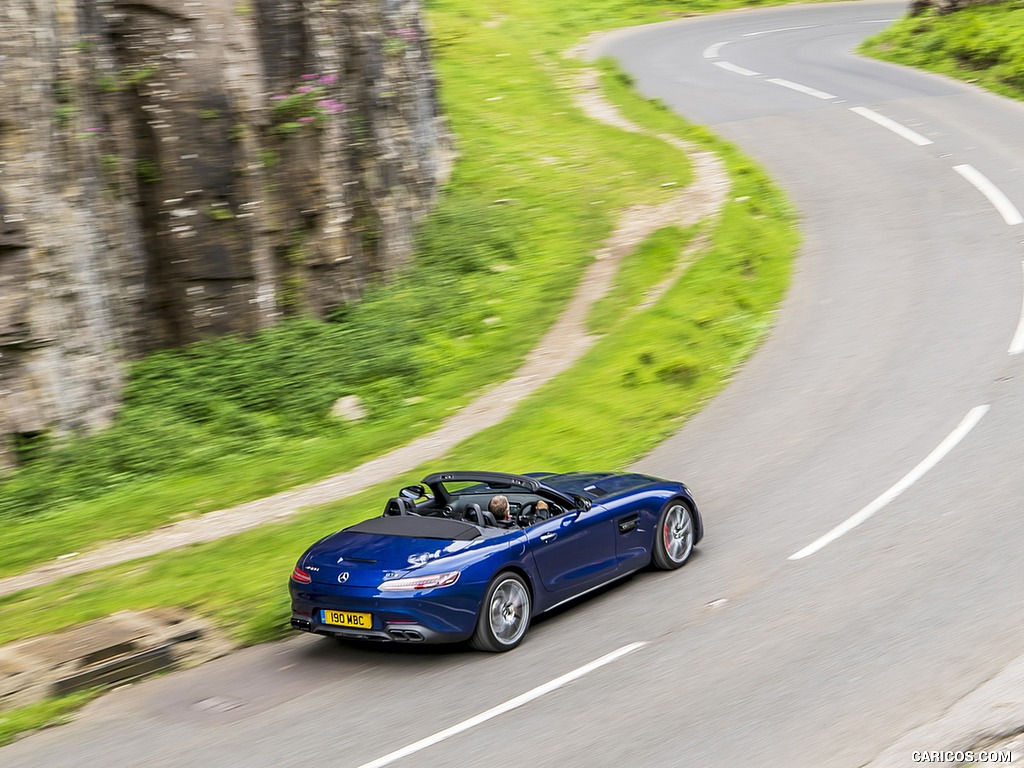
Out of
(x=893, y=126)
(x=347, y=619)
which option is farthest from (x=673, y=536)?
(x=893, y=126)

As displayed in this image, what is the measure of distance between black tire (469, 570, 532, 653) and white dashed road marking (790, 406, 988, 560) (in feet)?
8.58

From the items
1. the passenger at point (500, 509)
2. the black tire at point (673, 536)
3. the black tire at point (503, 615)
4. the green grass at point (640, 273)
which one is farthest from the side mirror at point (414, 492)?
the green grass at point (640, 273)

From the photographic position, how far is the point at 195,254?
56.3 ft

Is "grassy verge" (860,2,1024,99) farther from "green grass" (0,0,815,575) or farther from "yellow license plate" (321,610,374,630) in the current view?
"yellow license plate" (321,610,374,630)

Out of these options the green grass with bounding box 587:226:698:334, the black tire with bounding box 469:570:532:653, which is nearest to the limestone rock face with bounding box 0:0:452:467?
the green grass with bounding box 587:226:698:334

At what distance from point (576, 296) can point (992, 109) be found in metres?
14.7

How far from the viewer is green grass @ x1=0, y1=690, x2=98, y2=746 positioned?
7.88 m

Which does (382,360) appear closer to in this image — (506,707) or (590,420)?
(590,420)

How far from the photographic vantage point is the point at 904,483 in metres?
11.4

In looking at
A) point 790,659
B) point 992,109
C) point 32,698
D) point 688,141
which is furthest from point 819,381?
point 992,109

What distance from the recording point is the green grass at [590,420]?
10195mm

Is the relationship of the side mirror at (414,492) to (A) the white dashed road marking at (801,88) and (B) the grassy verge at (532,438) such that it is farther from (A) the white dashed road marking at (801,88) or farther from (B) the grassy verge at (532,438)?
(A) the white dashed road marking at (801,88)

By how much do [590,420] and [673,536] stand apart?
4618mm

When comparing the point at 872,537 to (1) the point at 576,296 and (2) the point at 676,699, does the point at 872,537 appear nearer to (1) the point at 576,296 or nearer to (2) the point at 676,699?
(2) the point at 676,699
